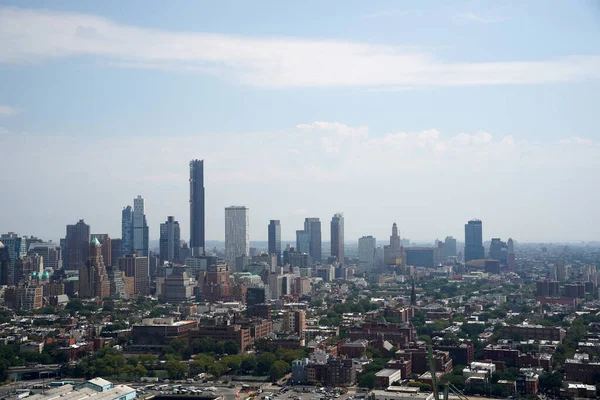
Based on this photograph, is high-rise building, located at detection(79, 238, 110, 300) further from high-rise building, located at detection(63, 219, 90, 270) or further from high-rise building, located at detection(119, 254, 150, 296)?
high-rise building, located at detection(63, 219, 90, 270)

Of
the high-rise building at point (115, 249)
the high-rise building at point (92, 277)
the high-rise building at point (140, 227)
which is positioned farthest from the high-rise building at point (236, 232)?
the high-rise building at point (92, 277)

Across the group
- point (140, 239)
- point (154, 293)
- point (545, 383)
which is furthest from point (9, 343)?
point (140, 239)

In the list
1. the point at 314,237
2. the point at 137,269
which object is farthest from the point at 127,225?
the point at 314,237

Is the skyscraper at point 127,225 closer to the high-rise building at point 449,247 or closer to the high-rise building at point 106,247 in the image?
the high-rise building at point 106,247

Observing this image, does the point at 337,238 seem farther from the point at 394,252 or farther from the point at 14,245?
Answer: the point at 14,245

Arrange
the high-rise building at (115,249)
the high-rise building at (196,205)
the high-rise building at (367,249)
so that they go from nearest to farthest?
the high-rise building at (115,249), the high-rise building at (196,205), the high-rise building at (367,249)

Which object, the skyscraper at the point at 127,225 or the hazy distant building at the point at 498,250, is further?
the hazy distant building at the point at 498,250

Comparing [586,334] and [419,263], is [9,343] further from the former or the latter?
[419,263]
